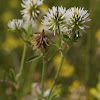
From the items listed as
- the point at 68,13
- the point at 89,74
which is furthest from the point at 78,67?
the point at 68,13

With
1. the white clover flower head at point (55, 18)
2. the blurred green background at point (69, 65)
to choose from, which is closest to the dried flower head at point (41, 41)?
the white clover flower head at point (55, 18)

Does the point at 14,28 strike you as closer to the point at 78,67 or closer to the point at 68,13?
the point at 68,13

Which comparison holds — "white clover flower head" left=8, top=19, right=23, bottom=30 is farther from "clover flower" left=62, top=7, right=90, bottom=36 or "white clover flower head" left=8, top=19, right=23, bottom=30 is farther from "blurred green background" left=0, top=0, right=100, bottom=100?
"blurred green background" left=0, top=0, right=100, bottom=100

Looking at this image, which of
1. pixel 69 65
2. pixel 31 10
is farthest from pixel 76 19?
pixel 69 65

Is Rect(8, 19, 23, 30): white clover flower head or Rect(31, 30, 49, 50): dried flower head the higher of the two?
Rect(8, 19, 23, 30): white clover flower head

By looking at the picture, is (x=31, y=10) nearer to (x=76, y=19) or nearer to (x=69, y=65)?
(x=76, y=19)

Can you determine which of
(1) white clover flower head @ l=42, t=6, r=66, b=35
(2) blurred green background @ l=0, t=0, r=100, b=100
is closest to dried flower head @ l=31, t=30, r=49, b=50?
(1) white clover flower head @ l=42, t=6, r=66, b=35

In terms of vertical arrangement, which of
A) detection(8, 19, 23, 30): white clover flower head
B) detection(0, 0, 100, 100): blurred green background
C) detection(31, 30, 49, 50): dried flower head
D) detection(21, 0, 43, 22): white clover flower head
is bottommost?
detection(0, 0, 100, 100): blurred green background
